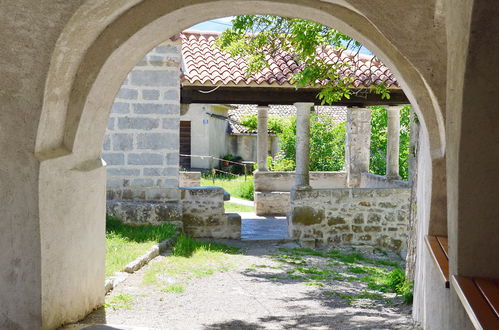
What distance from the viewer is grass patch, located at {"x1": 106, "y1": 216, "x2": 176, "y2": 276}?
22.1 ft

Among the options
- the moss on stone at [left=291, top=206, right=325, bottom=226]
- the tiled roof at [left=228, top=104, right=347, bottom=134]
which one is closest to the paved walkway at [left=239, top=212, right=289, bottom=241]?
the moss on stone at [left=291, top=206, right=325, bottom=226]

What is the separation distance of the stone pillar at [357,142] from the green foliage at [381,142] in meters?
3.77

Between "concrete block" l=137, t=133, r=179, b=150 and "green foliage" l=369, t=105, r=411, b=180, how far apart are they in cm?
976

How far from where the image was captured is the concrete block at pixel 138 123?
9454 mm

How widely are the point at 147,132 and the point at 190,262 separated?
8.84ft

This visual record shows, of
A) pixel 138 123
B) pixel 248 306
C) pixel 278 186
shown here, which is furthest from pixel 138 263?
pixel 278 186

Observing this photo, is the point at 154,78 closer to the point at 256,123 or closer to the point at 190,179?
the point at 190,179

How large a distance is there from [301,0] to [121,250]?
14.5 feet

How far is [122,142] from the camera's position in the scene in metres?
9.49

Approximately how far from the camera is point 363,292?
6.50 metres

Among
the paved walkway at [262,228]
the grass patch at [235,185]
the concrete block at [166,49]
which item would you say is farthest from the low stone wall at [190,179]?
the concrete block at [166,49]

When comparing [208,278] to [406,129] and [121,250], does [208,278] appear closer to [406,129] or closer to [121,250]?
[121,250]

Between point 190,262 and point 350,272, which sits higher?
point 190,262

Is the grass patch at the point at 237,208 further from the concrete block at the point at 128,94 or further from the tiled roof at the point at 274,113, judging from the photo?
Result: the tiled roof at the point at 274,113
